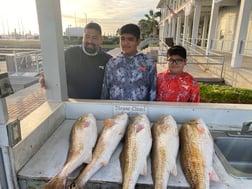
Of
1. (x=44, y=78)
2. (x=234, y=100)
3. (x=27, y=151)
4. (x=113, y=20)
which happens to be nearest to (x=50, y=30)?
(x=44, y=78)

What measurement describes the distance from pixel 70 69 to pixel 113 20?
4169 mm

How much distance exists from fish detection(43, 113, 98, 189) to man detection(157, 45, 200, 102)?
40.8 inches

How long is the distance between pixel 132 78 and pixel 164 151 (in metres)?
1.12

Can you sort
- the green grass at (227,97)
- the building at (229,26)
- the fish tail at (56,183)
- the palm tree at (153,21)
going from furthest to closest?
the palm tree at (153,21), the building at (229,26), the green grass at (227,97), the fish tail at (56,183)

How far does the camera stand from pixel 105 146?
1.38 meters

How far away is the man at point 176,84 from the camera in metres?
2.31

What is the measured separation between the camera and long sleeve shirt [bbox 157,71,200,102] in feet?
7.58

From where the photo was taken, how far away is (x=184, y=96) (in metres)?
2.31

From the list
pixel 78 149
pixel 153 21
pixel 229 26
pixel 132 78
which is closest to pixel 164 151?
pixel 78 149

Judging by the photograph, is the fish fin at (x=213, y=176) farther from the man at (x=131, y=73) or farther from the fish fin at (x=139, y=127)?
the man at (x=131, y=73)

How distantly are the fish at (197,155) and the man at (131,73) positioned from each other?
2.83 ft

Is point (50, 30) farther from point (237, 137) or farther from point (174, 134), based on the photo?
point (237, 137)

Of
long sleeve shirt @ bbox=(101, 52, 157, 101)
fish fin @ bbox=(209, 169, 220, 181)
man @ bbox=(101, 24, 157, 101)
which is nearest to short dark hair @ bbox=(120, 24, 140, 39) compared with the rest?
man @ bbox=(101, 24, 157, 101)

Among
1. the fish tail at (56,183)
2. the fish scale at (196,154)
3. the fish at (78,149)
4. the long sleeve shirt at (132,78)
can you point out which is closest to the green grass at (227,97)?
the long sleeve shirt at (132,78)
